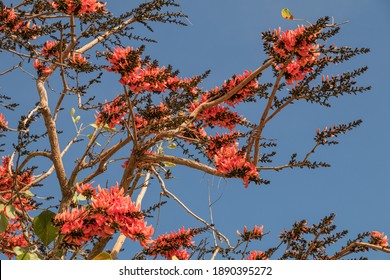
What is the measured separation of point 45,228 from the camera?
3.63 m

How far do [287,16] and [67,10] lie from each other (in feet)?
6.52

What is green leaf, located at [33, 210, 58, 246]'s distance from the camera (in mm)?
3604

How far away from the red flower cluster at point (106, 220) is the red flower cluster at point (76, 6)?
80.2 inches

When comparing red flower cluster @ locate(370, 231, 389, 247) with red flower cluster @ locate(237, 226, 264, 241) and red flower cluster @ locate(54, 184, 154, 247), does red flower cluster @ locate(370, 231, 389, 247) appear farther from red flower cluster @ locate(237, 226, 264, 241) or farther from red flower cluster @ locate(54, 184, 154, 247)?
red flower cluster @ locate(54, 184, 154, 247)

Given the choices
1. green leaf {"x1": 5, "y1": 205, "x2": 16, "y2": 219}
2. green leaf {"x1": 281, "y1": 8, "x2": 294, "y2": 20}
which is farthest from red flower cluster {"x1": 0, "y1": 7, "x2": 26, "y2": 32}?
green leaf {"x1": 281, "y1": 8, "x2": 294, "y2": 20}

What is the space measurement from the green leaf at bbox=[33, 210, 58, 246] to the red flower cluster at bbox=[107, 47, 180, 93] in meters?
1.31

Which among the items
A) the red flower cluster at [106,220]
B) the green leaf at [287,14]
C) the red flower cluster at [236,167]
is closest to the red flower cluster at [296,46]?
the green leaf at [287,14]

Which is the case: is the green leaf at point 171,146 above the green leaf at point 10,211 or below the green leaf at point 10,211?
above

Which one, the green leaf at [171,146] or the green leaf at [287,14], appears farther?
the green leaf at [171,146]

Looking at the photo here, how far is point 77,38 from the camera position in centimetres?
499

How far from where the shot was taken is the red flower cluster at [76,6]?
4582 millimetres

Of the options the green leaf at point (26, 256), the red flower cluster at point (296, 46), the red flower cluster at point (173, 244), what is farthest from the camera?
the red flower cluster at point (173, 244)

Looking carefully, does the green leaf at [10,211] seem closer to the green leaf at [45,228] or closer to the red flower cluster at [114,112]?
the green leaf at [45,228]
